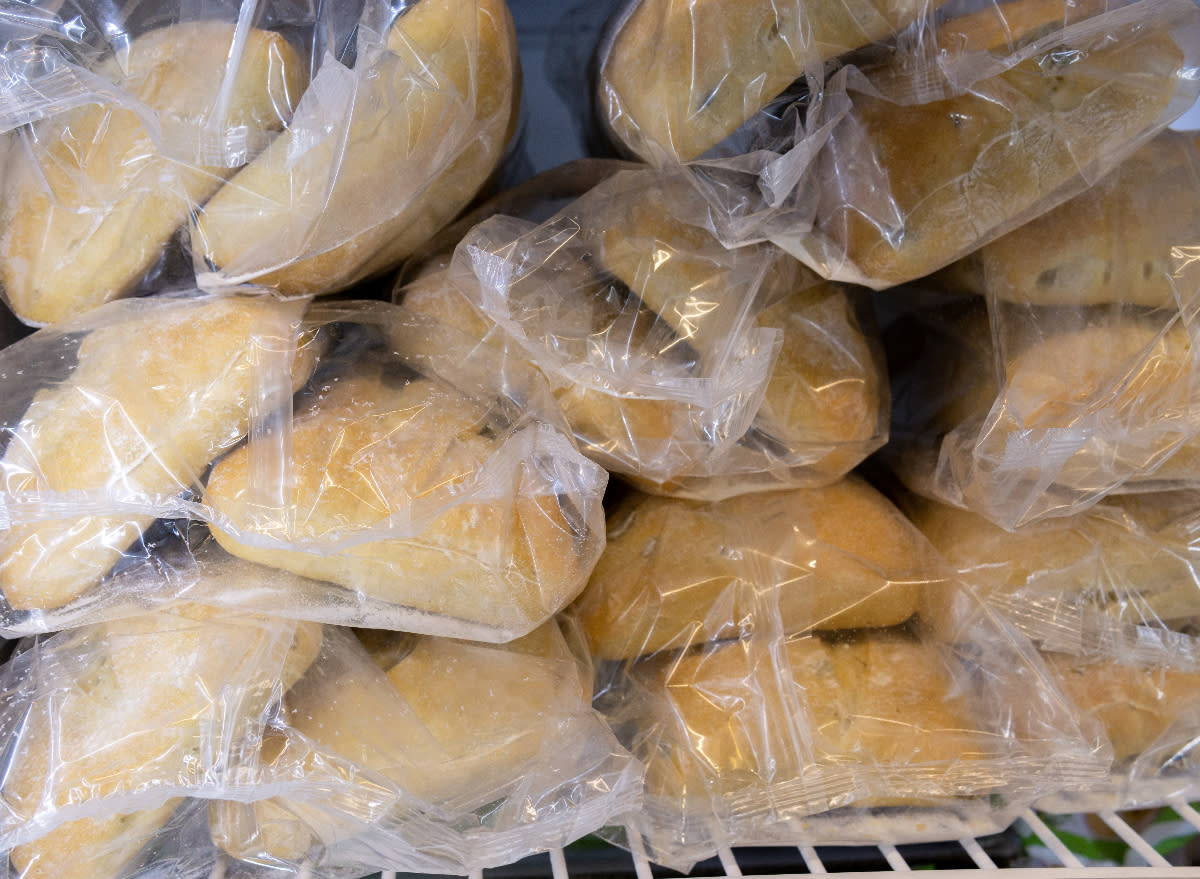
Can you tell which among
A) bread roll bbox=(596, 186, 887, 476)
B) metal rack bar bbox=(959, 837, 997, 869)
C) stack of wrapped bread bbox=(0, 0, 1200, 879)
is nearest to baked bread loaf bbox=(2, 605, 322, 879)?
stack of wrapped bread bbox=(0, 0, 1200, 879)

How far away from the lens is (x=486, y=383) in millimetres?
548

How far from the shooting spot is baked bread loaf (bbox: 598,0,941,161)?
462mm

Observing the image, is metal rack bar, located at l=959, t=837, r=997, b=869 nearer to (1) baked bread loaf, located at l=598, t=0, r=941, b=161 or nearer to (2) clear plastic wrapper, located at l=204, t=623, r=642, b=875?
(2) clear plastic wrapper, located at l=204, t=623, r=642, b=875

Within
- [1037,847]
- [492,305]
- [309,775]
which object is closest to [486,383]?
[492,305]

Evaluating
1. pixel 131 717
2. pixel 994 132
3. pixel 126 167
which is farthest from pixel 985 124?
pixel 131 717

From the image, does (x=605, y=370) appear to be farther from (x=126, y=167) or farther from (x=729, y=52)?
(x=126, y=167)

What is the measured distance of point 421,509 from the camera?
1.55 ft

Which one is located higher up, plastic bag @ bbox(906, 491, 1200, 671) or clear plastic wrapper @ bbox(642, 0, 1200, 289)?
clear plastic wrapper @ bbox(642, 0, 1200, 289)

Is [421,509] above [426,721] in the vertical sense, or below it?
above

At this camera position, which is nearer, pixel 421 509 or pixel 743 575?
pixel 421 509

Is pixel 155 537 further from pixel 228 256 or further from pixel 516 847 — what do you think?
pixel 516 847

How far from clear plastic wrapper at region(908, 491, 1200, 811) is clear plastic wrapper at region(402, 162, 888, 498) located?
173 millimetres

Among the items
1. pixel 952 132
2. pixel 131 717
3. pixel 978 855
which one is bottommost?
pixel 978 855

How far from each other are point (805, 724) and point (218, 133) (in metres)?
0.54
